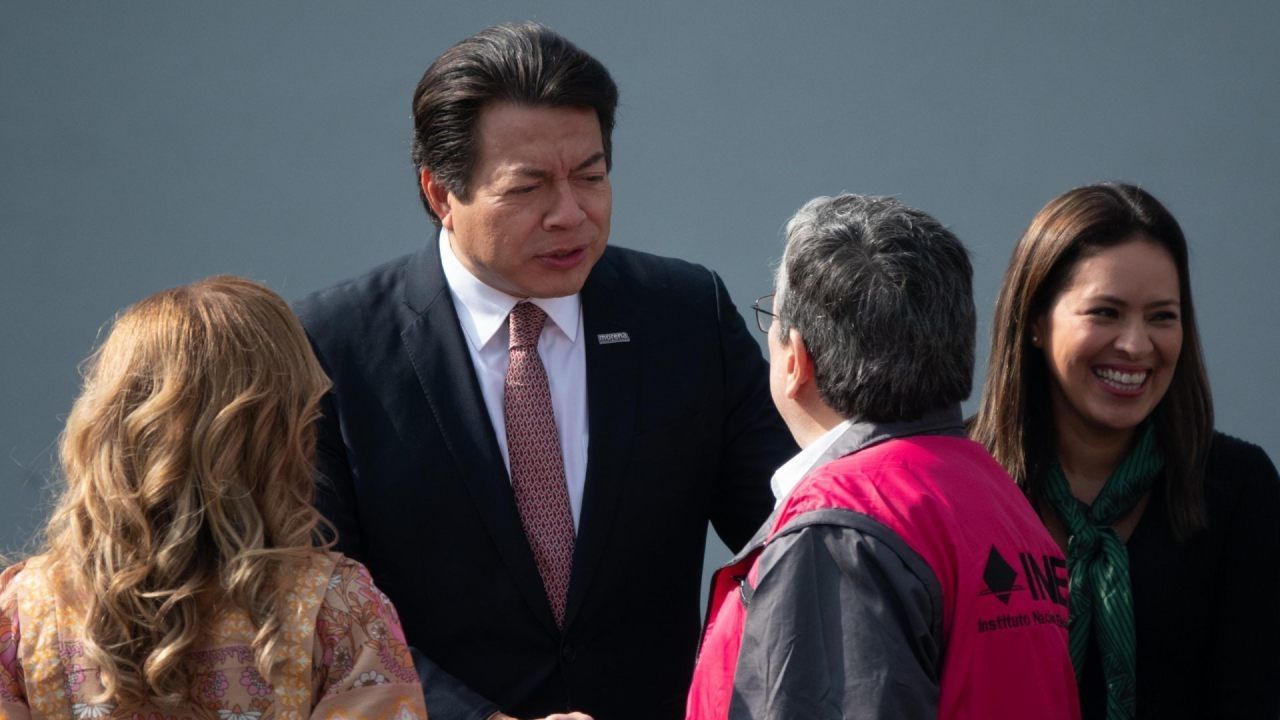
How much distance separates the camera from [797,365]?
79.4 inches

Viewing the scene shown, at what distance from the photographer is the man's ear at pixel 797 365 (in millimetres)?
2010

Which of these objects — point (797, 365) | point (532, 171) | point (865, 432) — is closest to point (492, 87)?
point (532, 171)

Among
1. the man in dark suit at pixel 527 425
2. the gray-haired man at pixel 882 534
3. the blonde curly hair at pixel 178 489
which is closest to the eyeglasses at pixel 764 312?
the gray-haired man at pixel 882 534

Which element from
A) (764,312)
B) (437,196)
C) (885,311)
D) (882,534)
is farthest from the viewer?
(437,196)

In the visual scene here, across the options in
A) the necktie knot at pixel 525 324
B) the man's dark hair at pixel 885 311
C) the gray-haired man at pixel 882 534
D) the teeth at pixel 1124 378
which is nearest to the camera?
the gray-haired man at pixel 882 534

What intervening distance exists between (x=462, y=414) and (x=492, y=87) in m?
0.55

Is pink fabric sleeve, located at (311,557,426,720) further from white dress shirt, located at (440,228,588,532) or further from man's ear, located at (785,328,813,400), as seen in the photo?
white dress shirt, located at (440,228,588,532)

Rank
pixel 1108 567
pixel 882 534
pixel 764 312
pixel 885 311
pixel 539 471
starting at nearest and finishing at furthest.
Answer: pixel 882 534 → pixel 885 311 → pixel 764 312 → pixel 1108 567 → pixel 539 471

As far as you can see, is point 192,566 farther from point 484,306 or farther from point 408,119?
point 408,119

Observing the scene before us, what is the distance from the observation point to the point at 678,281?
2.85 m

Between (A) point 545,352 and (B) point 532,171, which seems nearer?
(B) point 532,171

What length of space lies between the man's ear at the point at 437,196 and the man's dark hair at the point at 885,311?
88cm

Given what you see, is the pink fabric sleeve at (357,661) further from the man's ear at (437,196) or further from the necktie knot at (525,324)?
the man's ear at (437,196)

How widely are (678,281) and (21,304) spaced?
92.7 inches
